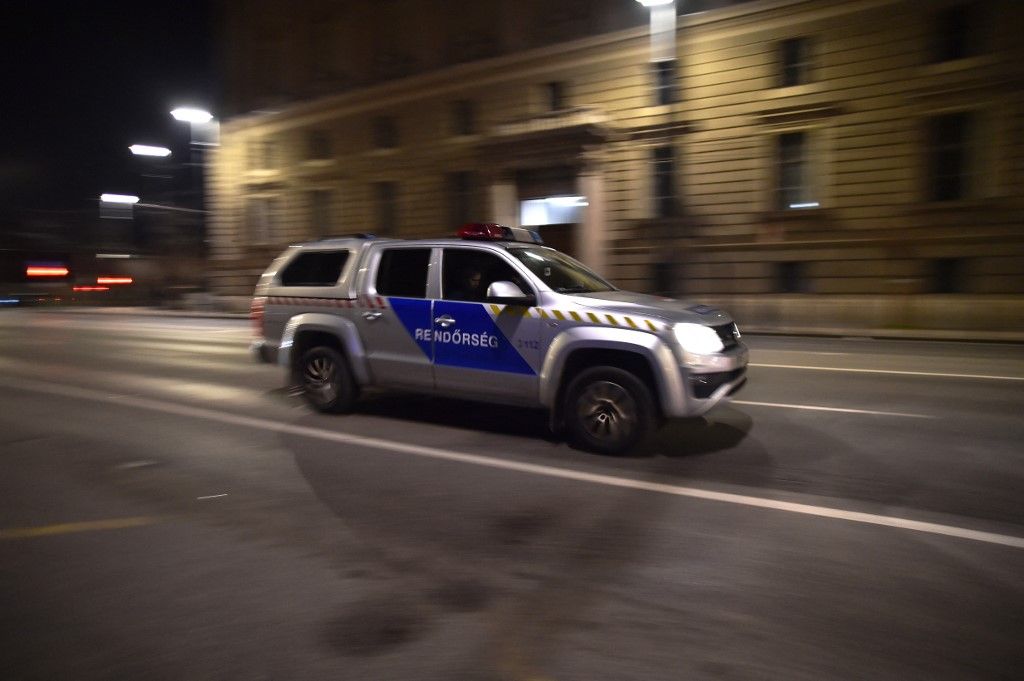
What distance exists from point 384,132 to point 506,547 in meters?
31.8

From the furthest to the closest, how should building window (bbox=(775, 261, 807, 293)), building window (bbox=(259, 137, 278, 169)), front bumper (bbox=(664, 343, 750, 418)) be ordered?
building window (bbox=(259, 137, 278, 169)), building window (bbox=(775, 261, 807, 293)), front bumper (bbox=(664, 343, 750, 418))

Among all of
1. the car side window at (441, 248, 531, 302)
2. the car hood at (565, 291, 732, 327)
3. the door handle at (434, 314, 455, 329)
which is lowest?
the door handle at (434, 314, 455, 329)

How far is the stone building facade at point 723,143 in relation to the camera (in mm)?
20969

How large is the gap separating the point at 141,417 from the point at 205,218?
38521 millimetres

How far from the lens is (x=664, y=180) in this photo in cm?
2636

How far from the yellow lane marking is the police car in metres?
3.04

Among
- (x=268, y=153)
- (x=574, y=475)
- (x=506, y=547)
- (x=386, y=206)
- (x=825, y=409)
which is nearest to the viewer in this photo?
(x=506, y=547)

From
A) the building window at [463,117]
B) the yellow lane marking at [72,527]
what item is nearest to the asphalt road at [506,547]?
the yellow lane marking at [72,527]

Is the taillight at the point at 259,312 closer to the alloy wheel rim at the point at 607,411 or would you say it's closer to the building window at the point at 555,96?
the alloy wheel rim at the point at 607,411

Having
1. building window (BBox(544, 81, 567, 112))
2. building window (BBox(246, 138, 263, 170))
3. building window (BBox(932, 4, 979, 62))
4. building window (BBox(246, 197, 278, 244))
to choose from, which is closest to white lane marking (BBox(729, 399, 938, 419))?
building window (BBox(932, 4, 979, 62))

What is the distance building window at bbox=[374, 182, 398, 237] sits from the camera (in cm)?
3366

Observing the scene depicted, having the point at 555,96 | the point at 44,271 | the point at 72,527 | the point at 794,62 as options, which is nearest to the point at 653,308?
the point at 72,527

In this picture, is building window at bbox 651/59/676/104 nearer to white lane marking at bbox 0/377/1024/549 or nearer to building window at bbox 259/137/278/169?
building window at bbox 259/137/278/169

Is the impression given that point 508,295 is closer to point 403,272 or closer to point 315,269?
point 403,272
